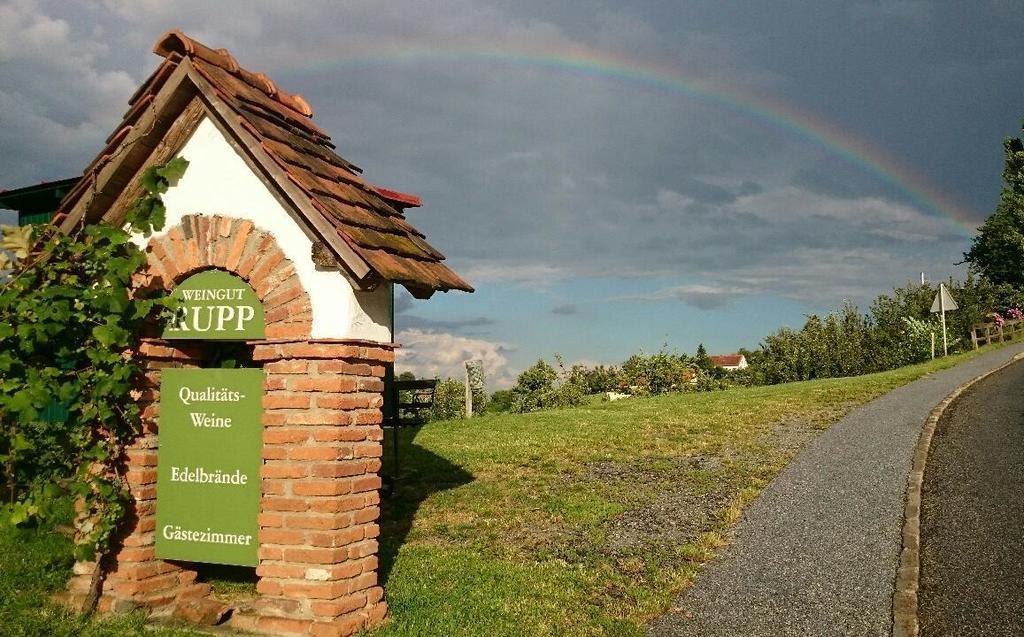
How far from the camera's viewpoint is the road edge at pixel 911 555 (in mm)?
6301

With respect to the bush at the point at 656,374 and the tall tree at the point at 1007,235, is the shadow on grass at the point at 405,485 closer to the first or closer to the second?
the bush at the point at 656,374

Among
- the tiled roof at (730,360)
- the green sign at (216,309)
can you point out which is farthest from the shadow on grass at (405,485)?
the tiled roof at (730,360)

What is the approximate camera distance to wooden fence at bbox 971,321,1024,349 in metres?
36.7

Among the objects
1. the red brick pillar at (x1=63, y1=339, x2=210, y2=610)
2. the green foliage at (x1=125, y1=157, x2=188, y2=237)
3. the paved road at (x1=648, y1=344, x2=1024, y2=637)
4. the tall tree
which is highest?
the tall tree

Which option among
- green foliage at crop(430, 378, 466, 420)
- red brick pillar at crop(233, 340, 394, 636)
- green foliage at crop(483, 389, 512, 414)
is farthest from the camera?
green foliage at crop(483, 389, 512, 414)

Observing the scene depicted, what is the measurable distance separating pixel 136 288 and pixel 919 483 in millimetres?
10152

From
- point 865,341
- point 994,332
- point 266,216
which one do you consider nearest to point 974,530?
point 266,216

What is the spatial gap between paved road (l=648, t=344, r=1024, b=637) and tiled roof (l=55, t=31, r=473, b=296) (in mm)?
3710

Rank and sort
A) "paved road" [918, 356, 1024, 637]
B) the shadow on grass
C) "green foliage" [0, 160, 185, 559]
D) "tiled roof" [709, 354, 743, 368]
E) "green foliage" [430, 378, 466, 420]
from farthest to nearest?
"tiled roof" [709, 354, 743, 368] → "green foliage" [430, 378, 466, 420] → the shadow on grass → "paved road" [918, 356, 1024, 637] → "green foliage" [0, 160, 185, 559]

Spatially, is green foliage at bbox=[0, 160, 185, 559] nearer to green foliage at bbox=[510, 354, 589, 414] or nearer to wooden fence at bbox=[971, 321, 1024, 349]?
green foliage at bbox=[510, 354, 589, 414]

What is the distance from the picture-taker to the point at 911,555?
779 cm

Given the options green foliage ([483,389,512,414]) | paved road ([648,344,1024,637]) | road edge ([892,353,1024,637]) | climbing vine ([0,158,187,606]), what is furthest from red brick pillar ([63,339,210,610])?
green foliage ([483,389,512,414])

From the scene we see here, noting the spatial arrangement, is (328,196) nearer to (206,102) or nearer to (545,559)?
(206,102)

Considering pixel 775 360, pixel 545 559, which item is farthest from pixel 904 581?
pixel 775 360
